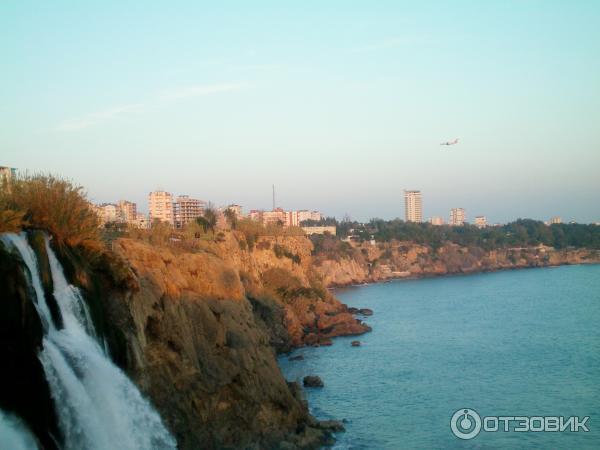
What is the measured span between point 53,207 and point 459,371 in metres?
23.2

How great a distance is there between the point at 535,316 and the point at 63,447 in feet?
149

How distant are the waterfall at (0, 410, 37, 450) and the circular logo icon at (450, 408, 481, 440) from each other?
16.7 metres

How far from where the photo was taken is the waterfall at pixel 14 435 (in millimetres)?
9031

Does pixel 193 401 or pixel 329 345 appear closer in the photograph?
pixel 193 401

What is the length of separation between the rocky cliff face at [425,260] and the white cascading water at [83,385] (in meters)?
78.9

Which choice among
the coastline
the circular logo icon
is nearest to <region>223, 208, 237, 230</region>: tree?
the circular logo icon

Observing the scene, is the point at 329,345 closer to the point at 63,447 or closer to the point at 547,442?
the point at 547,442

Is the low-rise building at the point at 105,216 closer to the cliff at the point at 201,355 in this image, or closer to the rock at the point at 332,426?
the cliff at the point at 201,355

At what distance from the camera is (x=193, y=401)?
1833 cm

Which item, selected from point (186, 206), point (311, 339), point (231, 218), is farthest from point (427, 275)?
point (311, 339)

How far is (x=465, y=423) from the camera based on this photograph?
2386 centimetres

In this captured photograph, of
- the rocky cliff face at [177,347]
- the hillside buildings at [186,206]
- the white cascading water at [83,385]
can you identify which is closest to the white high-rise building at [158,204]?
the hillside buildings at [186,206]

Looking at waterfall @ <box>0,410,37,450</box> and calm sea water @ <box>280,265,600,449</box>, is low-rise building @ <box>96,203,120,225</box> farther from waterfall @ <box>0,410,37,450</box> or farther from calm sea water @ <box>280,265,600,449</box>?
calm sea water @ <box>280,265,600,449</box>

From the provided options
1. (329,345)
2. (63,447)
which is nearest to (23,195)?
(63,447)
